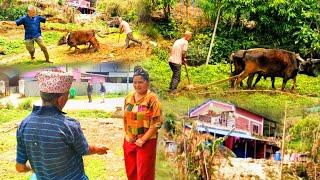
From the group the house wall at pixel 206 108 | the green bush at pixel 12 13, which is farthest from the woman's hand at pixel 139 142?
the green bush at pixel 12 13

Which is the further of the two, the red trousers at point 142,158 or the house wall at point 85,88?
the house wall at point 85,88

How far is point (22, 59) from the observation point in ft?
33.2

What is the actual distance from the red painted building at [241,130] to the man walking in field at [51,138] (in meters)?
2.30

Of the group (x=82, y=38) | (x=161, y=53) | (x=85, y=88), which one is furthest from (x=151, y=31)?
(x=85, y=88)

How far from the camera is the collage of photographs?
13.2 ft

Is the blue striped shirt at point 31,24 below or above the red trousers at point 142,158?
above

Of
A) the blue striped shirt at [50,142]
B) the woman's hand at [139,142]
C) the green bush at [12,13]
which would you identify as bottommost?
the woman's hand at [139,142]

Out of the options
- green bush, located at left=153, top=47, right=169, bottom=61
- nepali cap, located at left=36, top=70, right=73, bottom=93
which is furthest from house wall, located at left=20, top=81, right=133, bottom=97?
nepali cap, located at left=36, top=70, right=73, bottom=93

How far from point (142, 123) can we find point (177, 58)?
3.60 meters

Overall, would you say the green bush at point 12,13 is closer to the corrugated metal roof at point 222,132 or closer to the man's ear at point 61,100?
the corrugated metal roof at point 222,132

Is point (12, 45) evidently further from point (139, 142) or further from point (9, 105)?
point (139, 142)

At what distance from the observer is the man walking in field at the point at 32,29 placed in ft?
31.0

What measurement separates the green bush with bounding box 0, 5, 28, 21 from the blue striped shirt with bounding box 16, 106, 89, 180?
8932 mm

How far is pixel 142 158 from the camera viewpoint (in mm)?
4891
